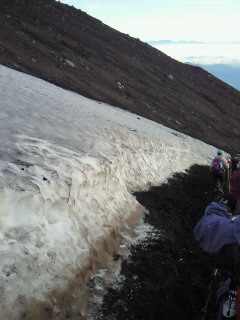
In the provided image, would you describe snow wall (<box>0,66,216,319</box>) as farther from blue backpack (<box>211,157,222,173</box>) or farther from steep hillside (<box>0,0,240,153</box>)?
steep hillside (<box>0,0,240,153</box>)

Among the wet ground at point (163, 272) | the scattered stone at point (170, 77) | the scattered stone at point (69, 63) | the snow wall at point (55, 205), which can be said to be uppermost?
the scattered stone at point (170, 77)

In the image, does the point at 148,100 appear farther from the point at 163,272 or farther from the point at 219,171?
the point at 163,272

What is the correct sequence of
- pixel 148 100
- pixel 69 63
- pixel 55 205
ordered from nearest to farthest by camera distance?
pixel 55 205
pixel 69 63
pixel 148 100

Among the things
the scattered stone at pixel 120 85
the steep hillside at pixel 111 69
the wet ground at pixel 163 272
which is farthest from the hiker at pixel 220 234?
the scattered stone at pixel 120 85

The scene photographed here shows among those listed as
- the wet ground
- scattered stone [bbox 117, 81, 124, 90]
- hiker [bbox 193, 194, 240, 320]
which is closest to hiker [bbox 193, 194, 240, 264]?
hiker [bbox 193, 194, 240, 320]

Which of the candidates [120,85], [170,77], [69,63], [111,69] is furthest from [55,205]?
[170,77]

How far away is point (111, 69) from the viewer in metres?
38.2

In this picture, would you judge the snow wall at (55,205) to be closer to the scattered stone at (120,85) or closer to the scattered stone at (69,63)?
the scattered stone at (69,63)

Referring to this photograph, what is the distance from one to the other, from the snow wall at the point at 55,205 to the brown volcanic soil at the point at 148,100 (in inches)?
14.7

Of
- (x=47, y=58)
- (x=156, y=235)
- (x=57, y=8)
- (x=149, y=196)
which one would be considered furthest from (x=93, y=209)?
(x=57, y=8)

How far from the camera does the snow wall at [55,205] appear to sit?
4.42 meters

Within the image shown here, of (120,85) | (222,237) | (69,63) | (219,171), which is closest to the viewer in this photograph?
(222,237)

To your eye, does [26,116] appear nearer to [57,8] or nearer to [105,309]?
[105,309]

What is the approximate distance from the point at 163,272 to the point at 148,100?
2906 centimetres
